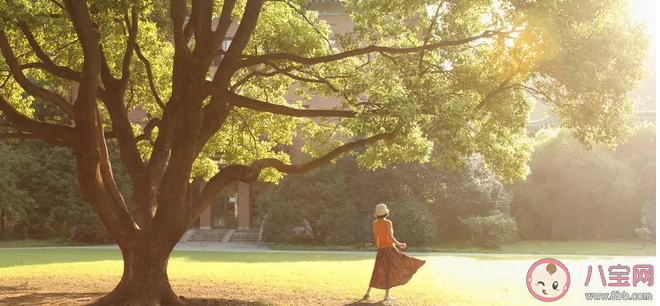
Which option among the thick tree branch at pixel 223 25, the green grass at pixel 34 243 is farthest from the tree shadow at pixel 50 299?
the green grass at pixel 34 243

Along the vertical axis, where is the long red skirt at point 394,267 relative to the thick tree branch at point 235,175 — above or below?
below

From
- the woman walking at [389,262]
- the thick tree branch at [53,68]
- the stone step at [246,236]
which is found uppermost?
the thick tree branch at [53,68]

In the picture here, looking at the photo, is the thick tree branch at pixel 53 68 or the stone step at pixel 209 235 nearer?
the thick tree branch at pixel 53 68

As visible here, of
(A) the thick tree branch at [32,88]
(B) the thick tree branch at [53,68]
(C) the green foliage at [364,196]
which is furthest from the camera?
(C) the green foliage at [364,196]

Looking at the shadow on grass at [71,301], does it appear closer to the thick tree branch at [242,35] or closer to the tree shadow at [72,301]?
the tree shadow at [72,301]

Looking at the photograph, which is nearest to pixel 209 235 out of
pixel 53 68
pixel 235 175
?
pixel 53 68

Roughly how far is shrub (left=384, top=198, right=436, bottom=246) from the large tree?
14269 millimetres

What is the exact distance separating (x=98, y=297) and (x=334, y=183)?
1839 cm

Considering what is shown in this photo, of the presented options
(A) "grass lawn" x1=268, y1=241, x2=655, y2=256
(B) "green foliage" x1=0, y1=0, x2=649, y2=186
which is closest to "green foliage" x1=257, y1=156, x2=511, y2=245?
(A) "grass lawn" x1=268, y1=241, x2=655, y2=256

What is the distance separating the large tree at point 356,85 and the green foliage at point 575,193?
21276 mm

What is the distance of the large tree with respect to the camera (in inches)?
468

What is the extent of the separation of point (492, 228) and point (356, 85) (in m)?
19.3

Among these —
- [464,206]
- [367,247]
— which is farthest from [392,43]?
[464,206]

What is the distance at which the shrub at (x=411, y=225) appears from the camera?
29.9 m
